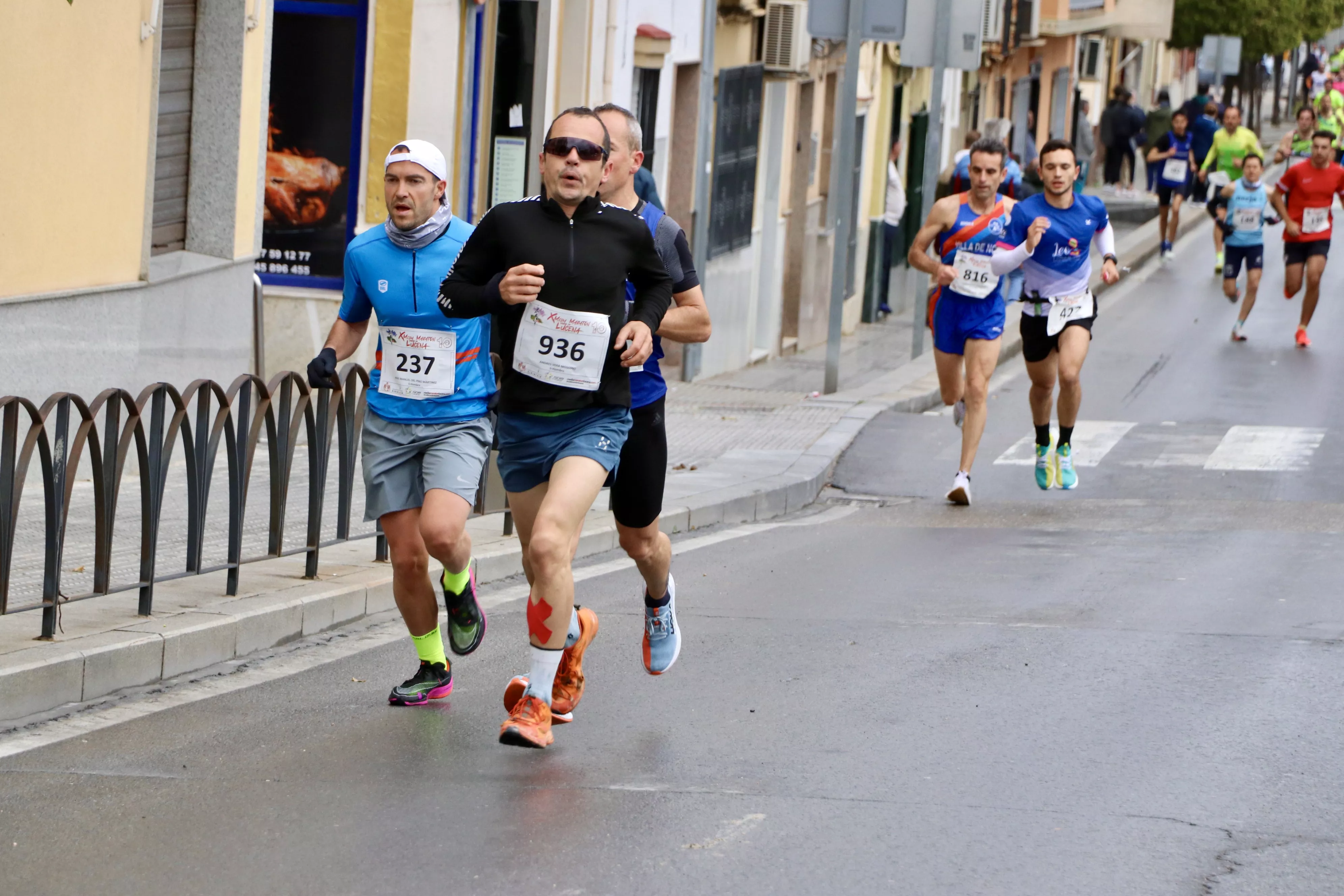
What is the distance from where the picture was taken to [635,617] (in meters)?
8.40

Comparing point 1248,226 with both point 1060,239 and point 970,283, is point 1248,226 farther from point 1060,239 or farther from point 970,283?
point 970,283

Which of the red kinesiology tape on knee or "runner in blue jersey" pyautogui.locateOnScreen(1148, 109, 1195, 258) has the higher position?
"runner in blue jersey" pyautogui.locateOnScreen(1148, 109, 1195, 258)

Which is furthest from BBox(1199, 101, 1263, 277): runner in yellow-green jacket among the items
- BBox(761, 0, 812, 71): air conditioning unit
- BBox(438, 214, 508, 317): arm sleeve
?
BBox(438, 214, 508, 317): arm sleeve

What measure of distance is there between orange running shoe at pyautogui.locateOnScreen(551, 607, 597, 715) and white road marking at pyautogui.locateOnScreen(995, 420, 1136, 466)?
7254mm

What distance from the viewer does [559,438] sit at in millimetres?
6238

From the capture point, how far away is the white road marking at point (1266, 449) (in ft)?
44.7

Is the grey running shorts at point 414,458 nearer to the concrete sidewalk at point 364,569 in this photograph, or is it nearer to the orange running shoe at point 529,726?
the orange running shoe at point 529,726

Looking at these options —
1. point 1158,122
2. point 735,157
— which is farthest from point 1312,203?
point 1158,122

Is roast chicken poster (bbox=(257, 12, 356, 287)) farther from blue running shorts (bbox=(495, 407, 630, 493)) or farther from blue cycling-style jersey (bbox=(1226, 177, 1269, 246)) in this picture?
blue cycling-style jersey (bbox=(1226, 177, 1269, 246))

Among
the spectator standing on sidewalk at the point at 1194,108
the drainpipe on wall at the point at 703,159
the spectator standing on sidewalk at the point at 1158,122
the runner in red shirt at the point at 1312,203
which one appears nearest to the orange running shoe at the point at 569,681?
the drainpipe on wall at the point at 703,159

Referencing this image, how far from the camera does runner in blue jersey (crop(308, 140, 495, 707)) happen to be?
6465mm

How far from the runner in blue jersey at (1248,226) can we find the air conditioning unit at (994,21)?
39.3ft

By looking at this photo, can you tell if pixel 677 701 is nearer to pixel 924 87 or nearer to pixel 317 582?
pixel 317 582

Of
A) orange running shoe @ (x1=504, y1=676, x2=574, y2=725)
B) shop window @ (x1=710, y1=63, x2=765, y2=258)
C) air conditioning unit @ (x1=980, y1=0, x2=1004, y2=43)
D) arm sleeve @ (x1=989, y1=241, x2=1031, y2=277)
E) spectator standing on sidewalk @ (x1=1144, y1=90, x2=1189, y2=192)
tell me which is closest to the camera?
orange running shoe @ (x1=504, y1=676, x2=574, y2=725)
